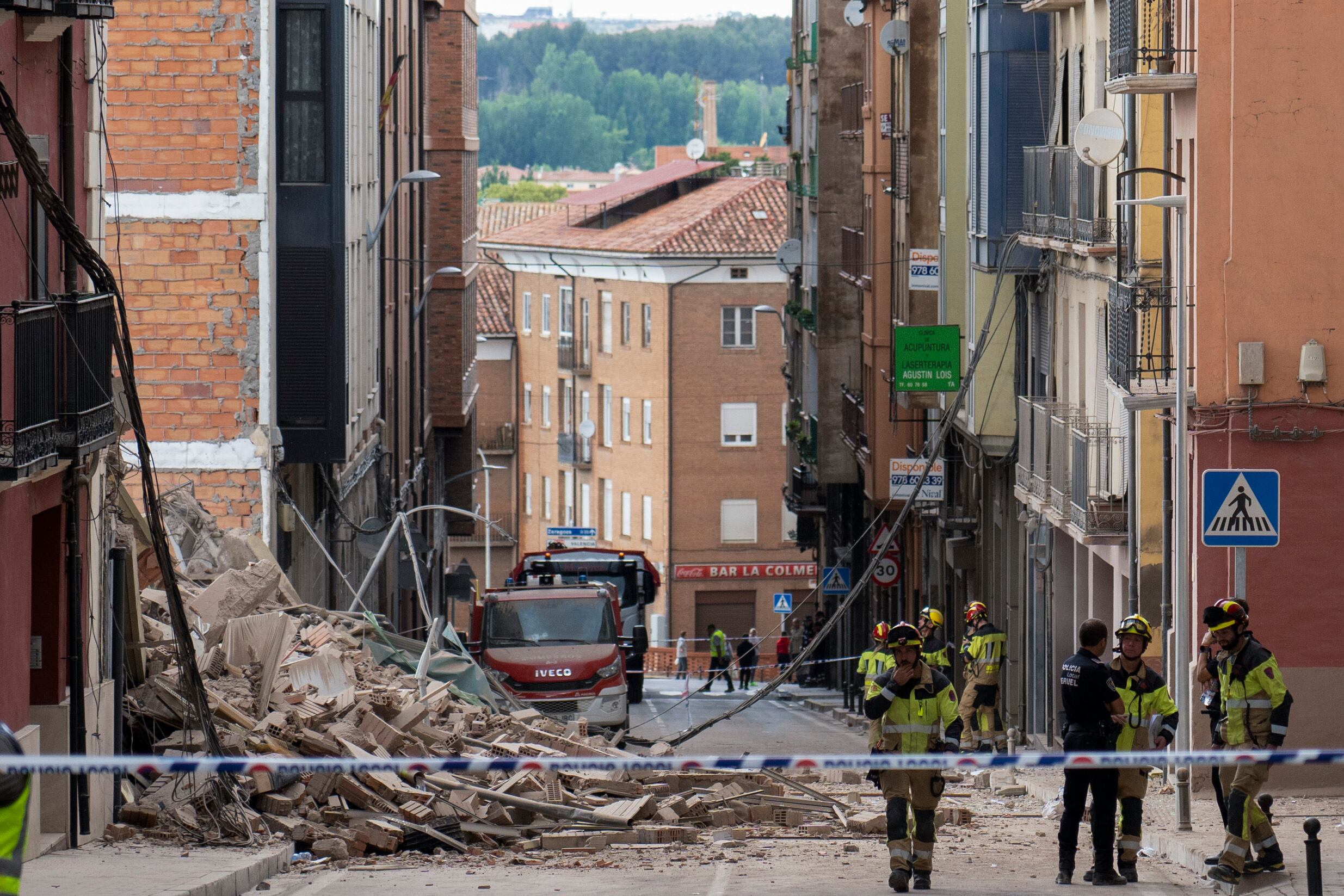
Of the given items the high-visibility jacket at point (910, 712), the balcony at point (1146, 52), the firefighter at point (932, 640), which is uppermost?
the balcony at point (1146, 52)

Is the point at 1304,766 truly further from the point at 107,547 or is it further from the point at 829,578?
the point at 829,578

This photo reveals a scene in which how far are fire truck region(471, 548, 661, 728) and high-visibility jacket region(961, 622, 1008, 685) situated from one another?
614cm

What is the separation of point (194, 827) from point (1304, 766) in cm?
923

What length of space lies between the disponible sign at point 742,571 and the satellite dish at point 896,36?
121ft

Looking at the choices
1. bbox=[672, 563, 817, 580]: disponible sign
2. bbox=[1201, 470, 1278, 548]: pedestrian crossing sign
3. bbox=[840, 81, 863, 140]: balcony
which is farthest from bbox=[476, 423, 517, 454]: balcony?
bbox=[1201, 470, 1278, 548]: pedestrian crossing sign

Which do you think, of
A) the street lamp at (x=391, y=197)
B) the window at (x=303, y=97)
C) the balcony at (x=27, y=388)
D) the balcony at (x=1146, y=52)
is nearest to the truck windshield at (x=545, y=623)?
the street lamp at (x=391, y=197)

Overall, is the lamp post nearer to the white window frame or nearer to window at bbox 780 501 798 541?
window at bbox 780 501 798 541

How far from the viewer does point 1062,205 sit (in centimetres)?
2914

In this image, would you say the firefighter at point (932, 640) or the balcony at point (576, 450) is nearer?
the firefighter at point (932, 640)

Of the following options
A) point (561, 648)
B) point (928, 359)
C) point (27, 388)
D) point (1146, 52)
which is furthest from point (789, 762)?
point (928, 359)

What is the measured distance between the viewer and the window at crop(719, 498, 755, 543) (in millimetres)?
78625

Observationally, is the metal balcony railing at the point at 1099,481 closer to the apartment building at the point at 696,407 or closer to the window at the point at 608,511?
the apartment building at the point at 696,407

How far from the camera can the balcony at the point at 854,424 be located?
45.0m

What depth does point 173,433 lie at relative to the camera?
28.3 m
